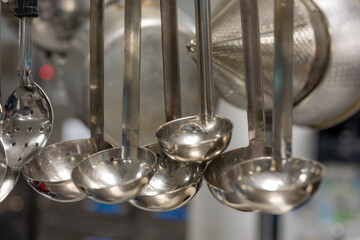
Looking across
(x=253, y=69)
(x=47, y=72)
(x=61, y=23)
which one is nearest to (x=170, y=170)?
(x=253, y=69)

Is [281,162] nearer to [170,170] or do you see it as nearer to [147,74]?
[170,170]

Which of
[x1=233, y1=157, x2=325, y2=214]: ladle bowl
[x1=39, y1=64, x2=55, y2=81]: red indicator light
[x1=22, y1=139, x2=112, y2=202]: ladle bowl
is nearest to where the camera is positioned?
[x1=233, y1=157, x2=325, y2=214]: ladle bowl

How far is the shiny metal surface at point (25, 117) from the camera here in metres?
0.41

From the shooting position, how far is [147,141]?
0.59 metres

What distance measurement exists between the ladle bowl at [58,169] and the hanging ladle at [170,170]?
56 mm

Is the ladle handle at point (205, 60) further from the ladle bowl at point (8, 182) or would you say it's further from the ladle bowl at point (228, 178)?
the ladle bowl at point (8, 182)

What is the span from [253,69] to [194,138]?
8 cm

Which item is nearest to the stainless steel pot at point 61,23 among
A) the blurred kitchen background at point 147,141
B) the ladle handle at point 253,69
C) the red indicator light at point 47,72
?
the blurred kitchen background at point 147,141

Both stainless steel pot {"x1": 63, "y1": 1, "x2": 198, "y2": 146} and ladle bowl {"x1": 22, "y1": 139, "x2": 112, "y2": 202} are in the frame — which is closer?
ladle bowl {"x1": 22, "y1": 139, "x2": 112, "y2": 202}

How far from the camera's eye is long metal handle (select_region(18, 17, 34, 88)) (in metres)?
Answer: 0.41

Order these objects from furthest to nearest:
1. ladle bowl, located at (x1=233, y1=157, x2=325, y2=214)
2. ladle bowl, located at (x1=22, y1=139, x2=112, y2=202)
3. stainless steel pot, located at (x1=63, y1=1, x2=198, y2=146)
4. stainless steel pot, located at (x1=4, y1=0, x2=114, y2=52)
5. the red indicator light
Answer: the red indicator light
stainless steel pot, located at (x1=4, y1=0, x2=114, y2=52)
stainless steel pot, located at (x1=63, y1=1, x2=198, y2=146)
ladle bowl, located at (x1=22, y1=139, x2=112, y2=202)
ladle bowl, located at (x1=233, y1=157, x2=325, y2=214)

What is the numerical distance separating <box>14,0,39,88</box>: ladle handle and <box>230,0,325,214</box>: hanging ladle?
0.64 feet

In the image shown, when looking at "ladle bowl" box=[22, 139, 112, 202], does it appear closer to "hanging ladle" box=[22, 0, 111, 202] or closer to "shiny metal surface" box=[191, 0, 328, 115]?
"hanging ladle" box=[22, 0, 111, 202]

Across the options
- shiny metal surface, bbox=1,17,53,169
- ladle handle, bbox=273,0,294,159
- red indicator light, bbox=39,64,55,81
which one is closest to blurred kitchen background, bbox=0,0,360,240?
red indicator light, bbox=39,64,55,81
